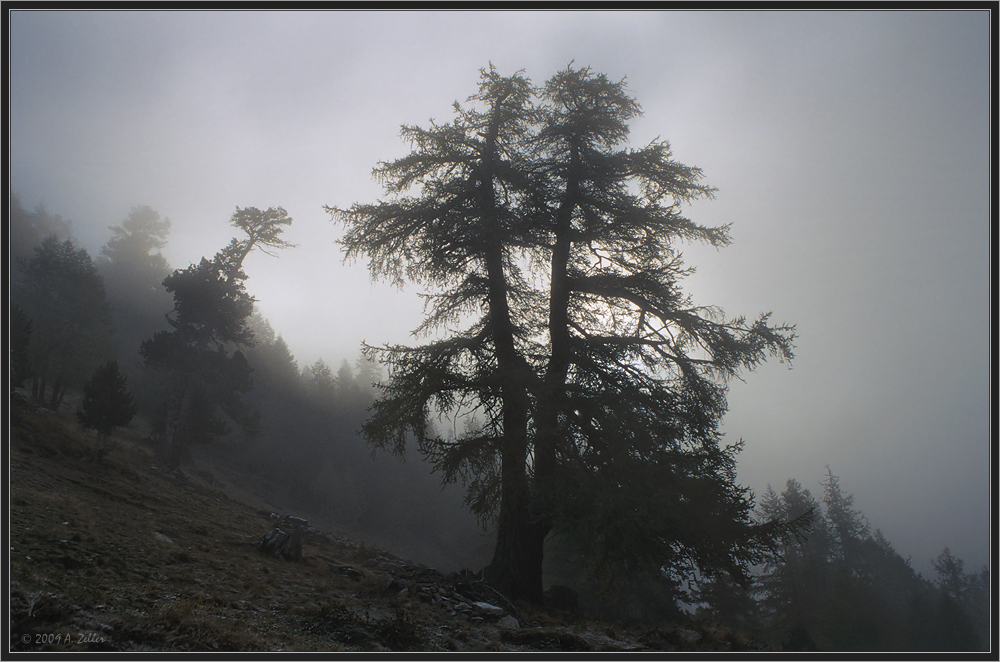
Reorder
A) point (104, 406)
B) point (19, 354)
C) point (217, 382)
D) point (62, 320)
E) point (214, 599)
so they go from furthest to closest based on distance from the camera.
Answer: point (62, 320) → point (217, 382) → point (19, 354) → point (104, 406) → point (214, 599)

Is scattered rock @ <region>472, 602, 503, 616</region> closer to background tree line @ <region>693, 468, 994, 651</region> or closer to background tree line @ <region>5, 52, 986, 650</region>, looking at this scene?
background tree line @ <region>5, 52, 986, 650</region>

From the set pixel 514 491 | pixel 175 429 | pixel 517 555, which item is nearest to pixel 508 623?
pixel 514 491

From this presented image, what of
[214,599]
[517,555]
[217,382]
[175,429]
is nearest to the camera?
[214,599]

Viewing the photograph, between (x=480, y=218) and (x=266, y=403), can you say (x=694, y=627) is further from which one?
(x=266, y=403)

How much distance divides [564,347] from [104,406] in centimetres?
1948

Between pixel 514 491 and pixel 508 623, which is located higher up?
pixel 514 491

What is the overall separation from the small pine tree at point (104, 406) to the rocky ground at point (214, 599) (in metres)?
5.61

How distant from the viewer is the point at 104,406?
17.1m

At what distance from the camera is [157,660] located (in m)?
3.80

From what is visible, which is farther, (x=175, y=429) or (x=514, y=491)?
(x=175, y=429)

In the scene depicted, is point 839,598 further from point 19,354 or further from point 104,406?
point 19,354

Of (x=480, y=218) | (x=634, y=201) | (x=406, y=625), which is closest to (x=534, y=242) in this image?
(x=480, y=218)

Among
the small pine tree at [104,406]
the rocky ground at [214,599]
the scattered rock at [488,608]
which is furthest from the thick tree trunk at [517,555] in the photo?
the small pine tree at [104,406]

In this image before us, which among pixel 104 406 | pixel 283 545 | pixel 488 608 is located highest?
pixel 104 406
